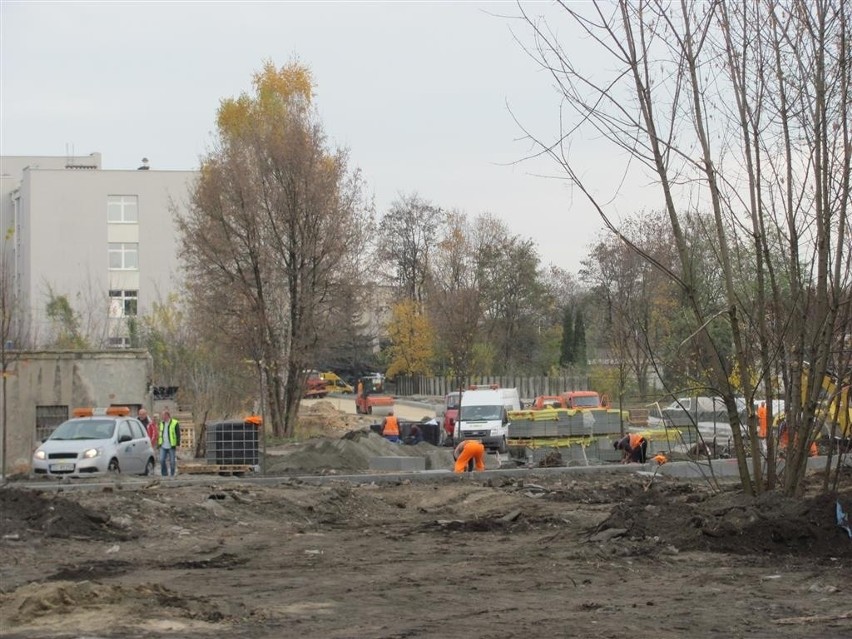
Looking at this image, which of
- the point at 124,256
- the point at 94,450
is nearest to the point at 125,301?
the point at 124,256

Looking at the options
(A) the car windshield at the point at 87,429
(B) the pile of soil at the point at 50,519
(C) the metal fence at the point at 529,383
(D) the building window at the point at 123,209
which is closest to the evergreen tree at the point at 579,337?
(C) the metal fence at the point at 529,383

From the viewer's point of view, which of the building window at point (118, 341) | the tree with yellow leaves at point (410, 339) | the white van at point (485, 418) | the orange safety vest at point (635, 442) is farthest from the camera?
the tree with yellow leaves at point (410, 339)

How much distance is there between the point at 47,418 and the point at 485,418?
15495 mm

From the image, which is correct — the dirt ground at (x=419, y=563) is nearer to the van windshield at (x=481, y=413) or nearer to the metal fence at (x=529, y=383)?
the van windshield at (x=481, y=413)

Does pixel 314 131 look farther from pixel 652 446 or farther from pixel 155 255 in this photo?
pixel 155 255

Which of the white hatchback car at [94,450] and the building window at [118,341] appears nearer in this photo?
the white hatchback car at [94,450]

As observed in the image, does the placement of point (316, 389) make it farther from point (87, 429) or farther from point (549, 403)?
point (87, 429)

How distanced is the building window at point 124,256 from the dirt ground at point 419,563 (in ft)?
179

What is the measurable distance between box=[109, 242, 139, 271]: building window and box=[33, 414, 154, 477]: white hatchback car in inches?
1946

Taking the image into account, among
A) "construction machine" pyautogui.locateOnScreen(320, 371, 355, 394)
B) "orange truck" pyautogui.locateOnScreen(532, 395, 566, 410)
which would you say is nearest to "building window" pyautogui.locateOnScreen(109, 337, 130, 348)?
"construction machine" pyautogui.locateOnScreen(320, 371, 355, 394)

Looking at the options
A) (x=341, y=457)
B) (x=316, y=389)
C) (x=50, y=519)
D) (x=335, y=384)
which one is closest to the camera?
(x=50, y=519)

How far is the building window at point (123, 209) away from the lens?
74688mm

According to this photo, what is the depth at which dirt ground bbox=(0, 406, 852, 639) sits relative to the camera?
30.9ft

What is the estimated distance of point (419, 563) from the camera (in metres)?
13.4
